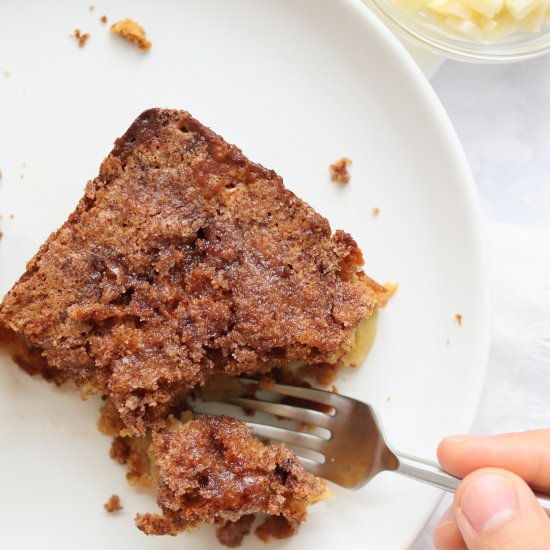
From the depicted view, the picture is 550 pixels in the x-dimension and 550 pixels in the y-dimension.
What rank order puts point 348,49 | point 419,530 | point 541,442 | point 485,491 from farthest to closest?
point 348,49, point 419,530, point 541,442, point 485,491

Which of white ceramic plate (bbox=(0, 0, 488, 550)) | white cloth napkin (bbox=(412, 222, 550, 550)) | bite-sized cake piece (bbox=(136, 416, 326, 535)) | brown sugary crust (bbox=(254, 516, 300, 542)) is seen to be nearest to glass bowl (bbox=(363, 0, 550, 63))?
white ceramic plate (bbox=(0, 0, 488, 550))

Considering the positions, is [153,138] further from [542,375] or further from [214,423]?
[542,375]

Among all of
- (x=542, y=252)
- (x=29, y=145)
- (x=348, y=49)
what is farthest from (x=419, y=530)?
(x=29, y=145)

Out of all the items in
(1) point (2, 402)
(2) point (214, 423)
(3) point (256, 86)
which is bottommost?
(1) point (2, 402)

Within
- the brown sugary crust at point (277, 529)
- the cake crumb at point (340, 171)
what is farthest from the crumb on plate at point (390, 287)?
the brown sugary crust at point (277, 529)

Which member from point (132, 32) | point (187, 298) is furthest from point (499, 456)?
point (132, 32)

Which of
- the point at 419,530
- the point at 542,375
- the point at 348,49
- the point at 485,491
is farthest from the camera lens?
the point at 542,375

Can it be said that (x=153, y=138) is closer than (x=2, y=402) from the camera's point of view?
Yes

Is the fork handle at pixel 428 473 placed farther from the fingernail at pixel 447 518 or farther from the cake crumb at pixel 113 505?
the cake crumb at pixel 113 505
